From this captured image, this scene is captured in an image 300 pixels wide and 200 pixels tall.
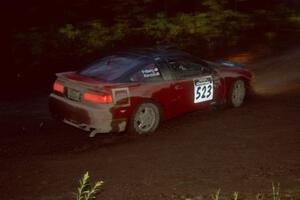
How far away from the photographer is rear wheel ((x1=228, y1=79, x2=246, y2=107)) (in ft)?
32.3

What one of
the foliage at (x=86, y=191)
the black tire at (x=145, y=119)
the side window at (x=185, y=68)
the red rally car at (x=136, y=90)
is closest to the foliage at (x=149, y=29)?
the red rally car at (x=136, y=90)

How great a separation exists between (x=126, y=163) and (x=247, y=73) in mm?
4294

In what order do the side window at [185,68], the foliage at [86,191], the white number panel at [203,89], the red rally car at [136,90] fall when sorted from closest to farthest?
the foliage at [86,191], the red rally car at [136,90], the side window at [185,68], the white number panel at [203,89]

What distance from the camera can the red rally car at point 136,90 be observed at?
7.79 m

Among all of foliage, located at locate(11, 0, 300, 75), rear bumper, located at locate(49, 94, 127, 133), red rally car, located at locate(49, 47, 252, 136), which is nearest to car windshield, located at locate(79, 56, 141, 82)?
red rally car, located at locate(49, 47, 252, 136)

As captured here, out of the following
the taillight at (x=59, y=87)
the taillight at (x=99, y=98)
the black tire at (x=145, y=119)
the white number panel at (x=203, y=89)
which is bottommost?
the black tire at (x=145, y=119)

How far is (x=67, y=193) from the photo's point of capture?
580 centimetres

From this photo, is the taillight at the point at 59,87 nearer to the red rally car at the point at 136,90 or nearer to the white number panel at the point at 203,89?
the red rally car at the point at 136,90

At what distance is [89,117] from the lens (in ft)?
25.4

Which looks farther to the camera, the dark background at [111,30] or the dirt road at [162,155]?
the dark background at [111,30]

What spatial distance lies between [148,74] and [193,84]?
3.32ft

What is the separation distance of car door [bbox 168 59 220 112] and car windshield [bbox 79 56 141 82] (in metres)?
0.81

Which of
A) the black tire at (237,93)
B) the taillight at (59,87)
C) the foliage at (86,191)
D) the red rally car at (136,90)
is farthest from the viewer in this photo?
the black tire at (237,93)

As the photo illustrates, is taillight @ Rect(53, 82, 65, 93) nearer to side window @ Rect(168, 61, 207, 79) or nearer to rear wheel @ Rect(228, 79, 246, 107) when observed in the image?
side window @ Rect(168, 61, 207, 79)
